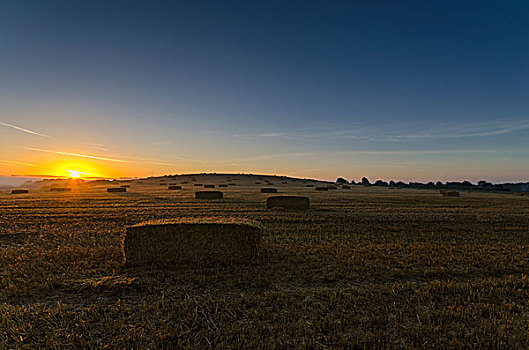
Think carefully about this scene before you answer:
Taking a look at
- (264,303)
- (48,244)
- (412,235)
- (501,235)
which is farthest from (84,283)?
(501,235)

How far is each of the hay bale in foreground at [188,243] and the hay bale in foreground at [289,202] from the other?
14.6m

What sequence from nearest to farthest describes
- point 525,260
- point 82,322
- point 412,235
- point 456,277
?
1. point 82,322
2. point 456,277
3. point 525,260
4. point 412,235

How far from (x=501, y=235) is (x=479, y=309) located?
1015cm

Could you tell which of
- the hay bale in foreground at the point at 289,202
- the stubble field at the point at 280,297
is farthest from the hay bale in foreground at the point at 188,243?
the hay bale in foreground at the point at 289,202

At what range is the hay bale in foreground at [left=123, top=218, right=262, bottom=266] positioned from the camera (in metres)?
8.78

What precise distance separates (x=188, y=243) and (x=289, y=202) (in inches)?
608

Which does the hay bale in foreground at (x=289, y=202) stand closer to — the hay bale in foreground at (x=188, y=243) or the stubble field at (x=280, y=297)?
the stubble field at (x=280, y=297)

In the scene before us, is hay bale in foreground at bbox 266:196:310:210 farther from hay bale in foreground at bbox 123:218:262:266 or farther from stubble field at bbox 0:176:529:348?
hay bale in foreground at bbox 123:218:262:266

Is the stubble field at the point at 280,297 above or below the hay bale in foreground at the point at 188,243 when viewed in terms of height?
below

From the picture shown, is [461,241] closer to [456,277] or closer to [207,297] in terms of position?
[456,277]

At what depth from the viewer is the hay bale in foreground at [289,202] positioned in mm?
23500

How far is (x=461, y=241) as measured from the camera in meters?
12.0

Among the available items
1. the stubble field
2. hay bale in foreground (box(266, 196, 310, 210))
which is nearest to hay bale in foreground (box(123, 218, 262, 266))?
the stubble field

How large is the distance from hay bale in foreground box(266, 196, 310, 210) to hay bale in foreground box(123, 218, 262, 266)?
1464cm
